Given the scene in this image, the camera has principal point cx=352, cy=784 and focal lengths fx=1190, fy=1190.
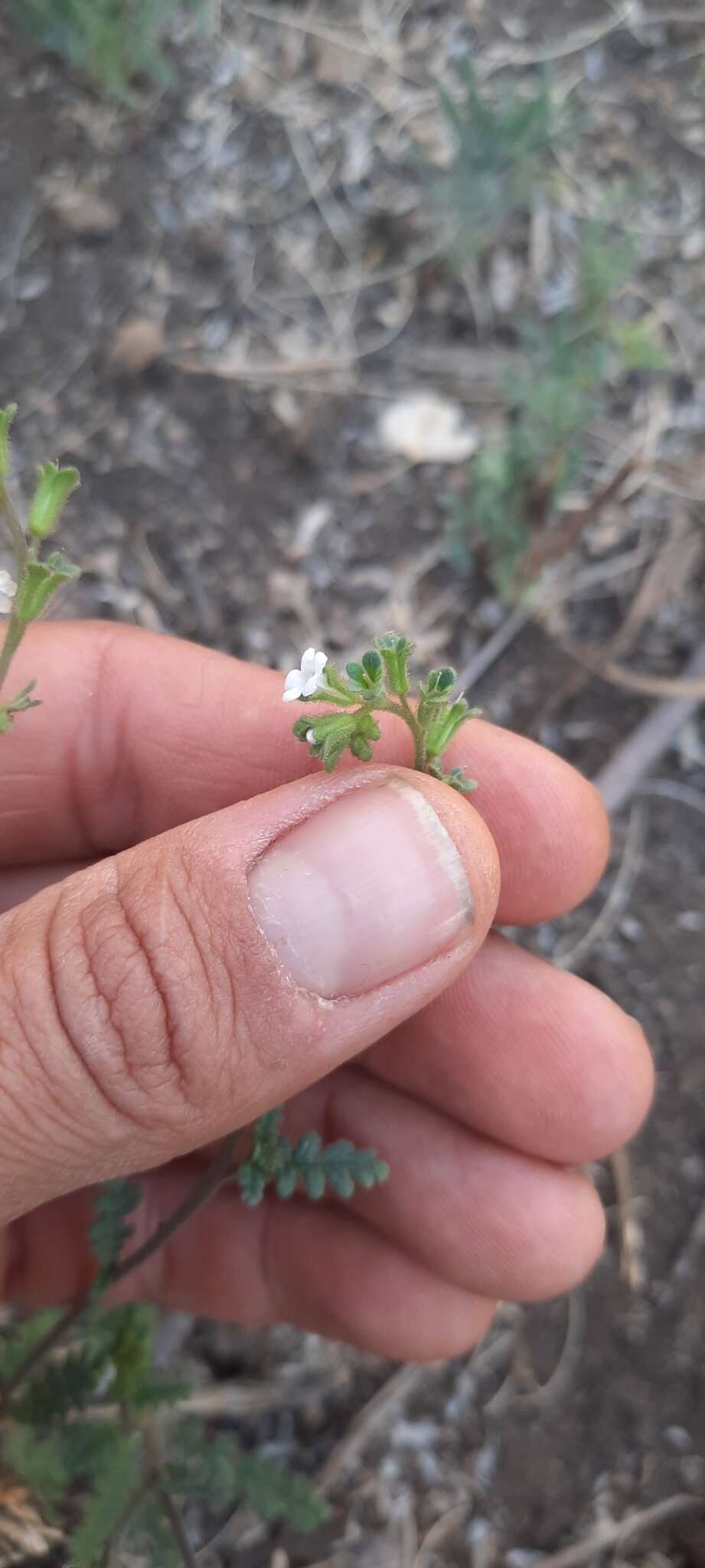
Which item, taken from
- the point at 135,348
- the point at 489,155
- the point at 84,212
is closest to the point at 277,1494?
the point at 135,348

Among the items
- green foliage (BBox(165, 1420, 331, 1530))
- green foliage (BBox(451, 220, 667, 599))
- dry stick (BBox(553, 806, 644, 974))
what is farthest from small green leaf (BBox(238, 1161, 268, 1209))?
green foliage (BBox(451, 220, 667, 599))

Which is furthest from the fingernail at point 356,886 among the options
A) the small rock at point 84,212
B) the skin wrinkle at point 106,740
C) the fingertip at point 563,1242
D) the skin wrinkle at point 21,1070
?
the small rock at point 84,212

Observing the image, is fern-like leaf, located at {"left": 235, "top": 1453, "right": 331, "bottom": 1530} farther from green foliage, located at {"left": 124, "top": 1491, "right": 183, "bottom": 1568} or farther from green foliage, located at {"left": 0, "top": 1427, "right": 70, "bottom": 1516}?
green foliage, located at {"left": 0, "top": 1427, "right": 70, "bottom": 1516}

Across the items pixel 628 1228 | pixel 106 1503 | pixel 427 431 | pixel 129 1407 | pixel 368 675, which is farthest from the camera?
pixel 427 431

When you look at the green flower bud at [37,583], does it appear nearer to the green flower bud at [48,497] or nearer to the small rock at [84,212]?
the green flower bud at [48,497]

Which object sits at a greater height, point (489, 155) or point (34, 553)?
point (34, 553)

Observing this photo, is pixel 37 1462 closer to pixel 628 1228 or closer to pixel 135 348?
pixel 628 1228
